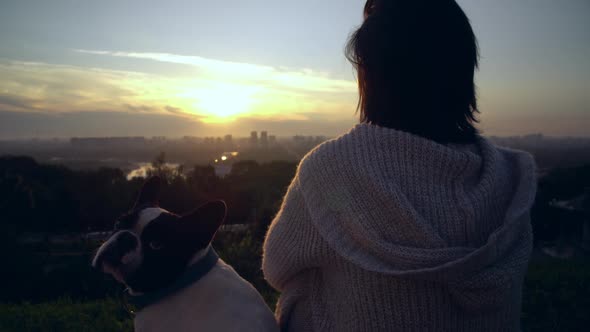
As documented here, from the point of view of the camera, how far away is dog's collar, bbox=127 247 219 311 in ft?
4.96

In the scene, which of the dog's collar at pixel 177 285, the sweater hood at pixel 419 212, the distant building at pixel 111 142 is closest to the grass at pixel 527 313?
the dog's collar at pixel 177 285

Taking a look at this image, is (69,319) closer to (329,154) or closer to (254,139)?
Answer: (329,154)

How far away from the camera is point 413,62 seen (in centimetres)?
143

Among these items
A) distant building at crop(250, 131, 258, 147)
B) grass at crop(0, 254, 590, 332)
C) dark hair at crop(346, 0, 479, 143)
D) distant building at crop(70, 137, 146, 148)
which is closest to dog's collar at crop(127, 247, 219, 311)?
dark hair at crop(346, 0, 479, 143)

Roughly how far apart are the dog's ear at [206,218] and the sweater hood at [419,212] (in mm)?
336

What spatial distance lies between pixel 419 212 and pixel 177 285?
36.0 inches

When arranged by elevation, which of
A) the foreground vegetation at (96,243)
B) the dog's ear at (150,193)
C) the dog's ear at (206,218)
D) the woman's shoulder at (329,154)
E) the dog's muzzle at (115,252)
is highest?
the woman's shoulder at (329,154)

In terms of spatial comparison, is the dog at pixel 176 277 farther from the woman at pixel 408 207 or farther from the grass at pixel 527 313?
the grass at pixel 527 313

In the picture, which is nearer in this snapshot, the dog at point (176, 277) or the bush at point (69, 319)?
the dog at point (176, 277)

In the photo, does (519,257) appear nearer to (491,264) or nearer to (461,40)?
(491,264)

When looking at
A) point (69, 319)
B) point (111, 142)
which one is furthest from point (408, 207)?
point (111, 142)

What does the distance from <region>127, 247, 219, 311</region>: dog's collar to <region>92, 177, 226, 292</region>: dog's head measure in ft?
0.08

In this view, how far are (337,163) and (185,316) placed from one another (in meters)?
0.77

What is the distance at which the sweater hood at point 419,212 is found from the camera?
127 cm
